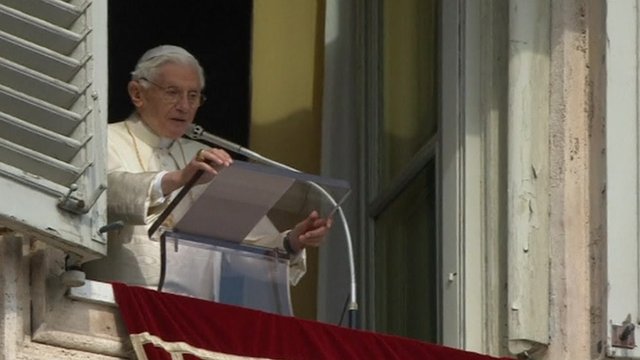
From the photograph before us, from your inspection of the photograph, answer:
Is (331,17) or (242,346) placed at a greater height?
(331,17)

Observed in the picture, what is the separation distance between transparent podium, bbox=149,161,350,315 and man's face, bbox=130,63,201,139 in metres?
0.56

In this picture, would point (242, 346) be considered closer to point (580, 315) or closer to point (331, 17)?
point (580, 315)

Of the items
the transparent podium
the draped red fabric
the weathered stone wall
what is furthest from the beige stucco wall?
the weathered stone wall

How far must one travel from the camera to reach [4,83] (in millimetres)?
9016

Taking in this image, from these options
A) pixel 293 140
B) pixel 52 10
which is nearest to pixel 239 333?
pixel 52 10

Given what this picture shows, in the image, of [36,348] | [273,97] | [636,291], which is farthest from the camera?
[273,97]

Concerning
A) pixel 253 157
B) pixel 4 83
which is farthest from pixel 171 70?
pixel 4 83

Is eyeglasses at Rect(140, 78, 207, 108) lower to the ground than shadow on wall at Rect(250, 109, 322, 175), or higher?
higher

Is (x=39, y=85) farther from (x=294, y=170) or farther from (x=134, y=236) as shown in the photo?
(x=294, y=170)

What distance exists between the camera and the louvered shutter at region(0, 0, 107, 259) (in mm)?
8891

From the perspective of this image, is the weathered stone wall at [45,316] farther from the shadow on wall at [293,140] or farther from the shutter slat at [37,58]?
the shadow on wall at [293,140]

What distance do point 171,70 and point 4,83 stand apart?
1.14m

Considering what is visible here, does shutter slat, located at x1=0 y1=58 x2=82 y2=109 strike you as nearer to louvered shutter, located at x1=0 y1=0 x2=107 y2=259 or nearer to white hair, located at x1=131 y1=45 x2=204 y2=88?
louvered shutter, located at x1=0 y1=0 x2=107 y2=259

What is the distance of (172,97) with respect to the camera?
1009 centimetres
